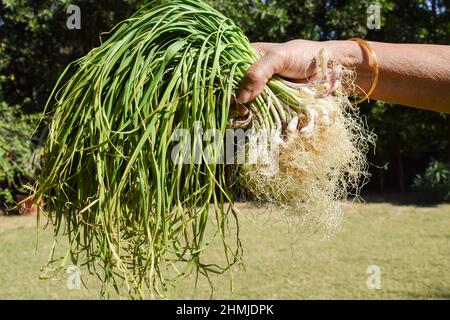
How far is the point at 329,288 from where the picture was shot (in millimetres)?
4652

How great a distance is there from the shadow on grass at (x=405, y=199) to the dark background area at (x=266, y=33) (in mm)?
641

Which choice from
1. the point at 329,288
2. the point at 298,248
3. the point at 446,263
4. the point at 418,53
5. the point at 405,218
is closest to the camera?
the point at 418,53

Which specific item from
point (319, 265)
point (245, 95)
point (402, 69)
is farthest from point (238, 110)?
point (319, 265)

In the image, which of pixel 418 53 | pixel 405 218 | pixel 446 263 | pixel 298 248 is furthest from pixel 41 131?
pixel 418 53

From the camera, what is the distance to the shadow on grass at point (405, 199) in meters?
9.86

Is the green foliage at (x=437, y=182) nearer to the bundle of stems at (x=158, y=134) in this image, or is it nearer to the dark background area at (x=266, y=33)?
the dark background area at (x=266, y=33)

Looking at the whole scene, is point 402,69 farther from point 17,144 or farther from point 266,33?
point 266,33

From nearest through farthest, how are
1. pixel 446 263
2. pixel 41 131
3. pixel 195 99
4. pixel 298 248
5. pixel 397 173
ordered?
pixel 195 99, pixel 446 263, pixel 298 248, pixel 41 131, pixel 397 173

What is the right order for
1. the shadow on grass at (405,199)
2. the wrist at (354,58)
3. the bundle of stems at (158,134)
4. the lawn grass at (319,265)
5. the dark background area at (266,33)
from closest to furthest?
the bundle of stems at (158,134) < the wrist at (354,58) < the lawn grass at (319,265) < the dark background area at (266,33) < the shadow on grass at (405,199)

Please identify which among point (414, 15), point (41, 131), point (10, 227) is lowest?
point (10, 227)

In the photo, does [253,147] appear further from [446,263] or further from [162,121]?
[446,263]

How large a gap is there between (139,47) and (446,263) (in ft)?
16.5

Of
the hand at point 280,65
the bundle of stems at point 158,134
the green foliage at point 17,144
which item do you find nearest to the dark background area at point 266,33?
the green foliage at point 17,144

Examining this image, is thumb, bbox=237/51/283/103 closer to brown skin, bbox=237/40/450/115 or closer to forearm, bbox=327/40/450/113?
brown skin, bbox=237/40/450/115
